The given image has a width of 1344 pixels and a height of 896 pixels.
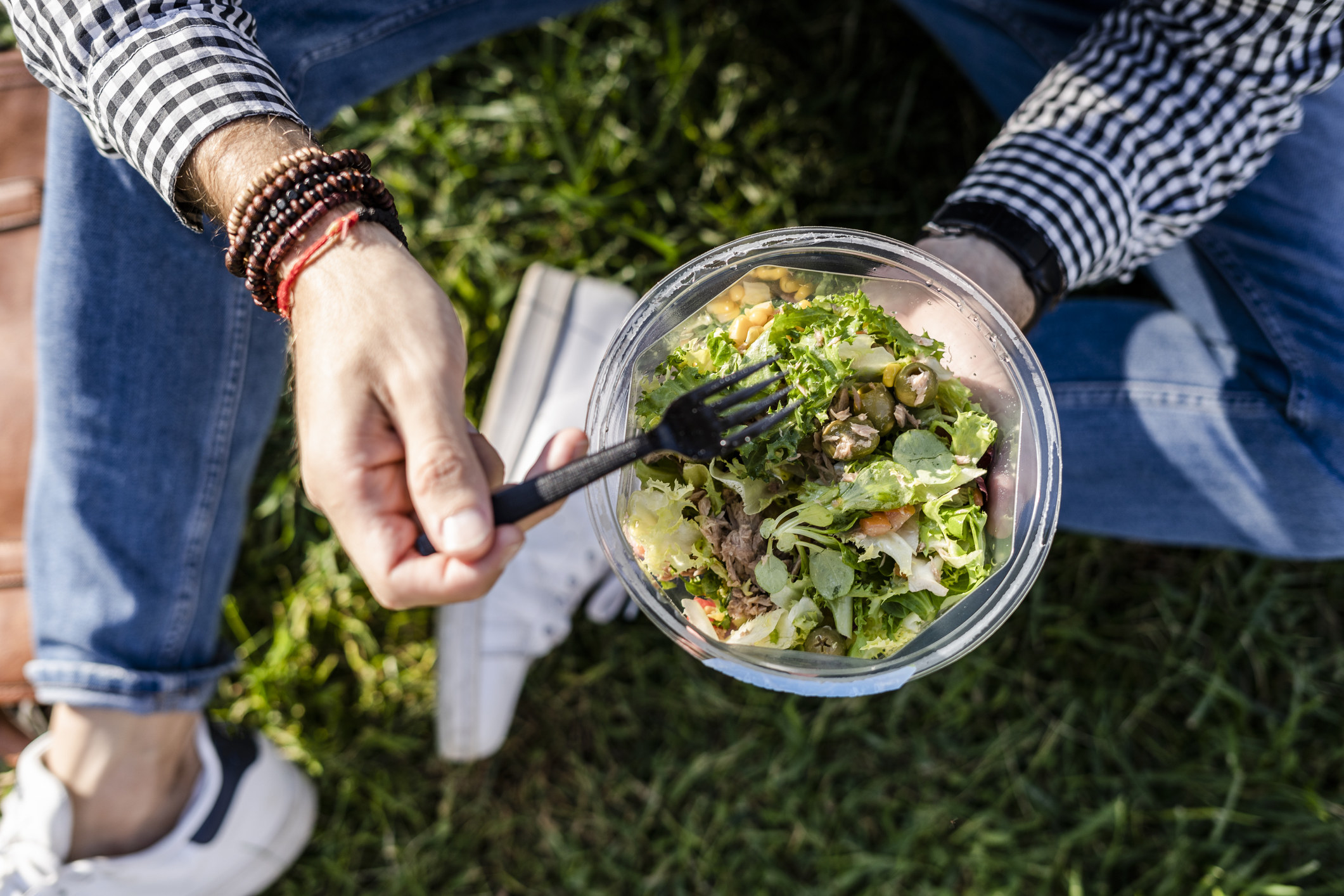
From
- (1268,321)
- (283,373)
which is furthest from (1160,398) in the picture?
(283,373)

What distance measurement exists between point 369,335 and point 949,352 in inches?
38.6

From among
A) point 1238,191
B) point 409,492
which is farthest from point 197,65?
point 1238,191

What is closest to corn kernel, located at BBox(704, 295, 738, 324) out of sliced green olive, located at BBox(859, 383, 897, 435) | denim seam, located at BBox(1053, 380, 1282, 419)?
sliced green olive, located at BBox(859, 383, 897, 435)

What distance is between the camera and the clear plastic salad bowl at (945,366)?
1553 mm

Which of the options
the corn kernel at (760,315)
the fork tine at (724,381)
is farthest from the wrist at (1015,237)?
the fork tine at (724,381)

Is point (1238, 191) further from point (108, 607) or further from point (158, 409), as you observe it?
point (108, 607)

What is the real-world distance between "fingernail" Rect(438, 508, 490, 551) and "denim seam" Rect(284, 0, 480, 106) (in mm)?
1107

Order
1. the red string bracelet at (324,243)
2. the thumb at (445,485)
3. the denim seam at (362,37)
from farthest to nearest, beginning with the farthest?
1. the denim seam at (362,37)
2. the red string bracelet at (324,243)
3. the thumb at (445,485)

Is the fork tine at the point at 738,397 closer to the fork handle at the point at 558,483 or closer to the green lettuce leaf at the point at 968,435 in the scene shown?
the fork handle at the point at 558,483

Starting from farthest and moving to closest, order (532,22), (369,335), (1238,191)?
(532,22) < (1238,191) < (369,335)

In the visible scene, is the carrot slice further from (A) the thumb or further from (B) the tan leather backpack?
(B) the tan leather backpack

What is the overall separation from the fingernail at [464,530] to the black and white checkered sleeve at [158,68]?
2.47 feet

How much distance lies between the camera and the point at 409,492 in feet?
4.33

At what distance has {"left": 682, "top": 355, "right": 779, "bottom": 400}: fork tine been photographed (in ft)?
4.46
